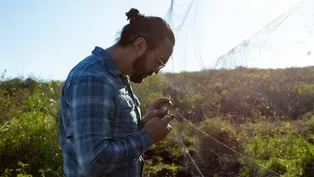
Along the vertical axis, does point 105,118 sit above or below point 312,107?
above

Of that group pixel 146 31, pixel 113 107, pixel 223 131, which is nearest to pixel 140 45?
pixel 146 31

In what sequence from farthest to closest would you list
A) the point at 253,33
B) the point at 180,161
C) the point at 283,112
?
the point at 283,112
the point at 180,161
the point at 253,33

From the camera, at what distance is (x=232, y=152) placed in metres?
4.19

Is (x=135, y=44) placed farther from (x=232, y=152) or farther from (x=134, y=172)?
(x=232, y=152)

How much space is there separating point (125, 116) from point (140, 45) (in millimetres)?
Answer: 272

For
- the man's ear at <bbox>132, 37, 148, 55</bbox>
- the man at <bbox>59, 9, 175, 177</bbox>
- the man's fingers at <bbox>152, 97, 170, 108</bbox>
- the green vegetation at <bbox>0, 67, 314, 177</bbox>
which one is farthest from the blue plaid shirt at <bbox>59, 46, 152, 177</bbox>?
the green vegetation at <bbox>0, 67, 314, 177</bbox>

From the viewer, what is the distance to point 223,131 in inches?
205

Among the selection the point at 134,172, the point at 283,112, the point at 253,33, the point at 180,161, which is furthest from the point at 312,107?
the point at 134,172

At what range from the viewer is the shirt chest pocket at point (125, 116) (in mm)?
1403

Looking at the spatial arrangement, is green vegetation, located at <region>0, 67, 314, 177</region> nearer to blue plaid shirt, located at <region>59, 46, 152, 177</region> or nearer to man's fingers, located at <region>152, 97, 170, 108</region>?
man's fingers, located at <region>152, 97, 170, 108</region>

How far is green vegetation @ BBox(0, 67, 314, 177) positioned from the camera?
383 centimetres

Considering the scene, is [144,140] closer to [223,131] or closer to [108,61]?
[108,61]

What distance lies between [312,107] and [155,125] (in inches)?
189

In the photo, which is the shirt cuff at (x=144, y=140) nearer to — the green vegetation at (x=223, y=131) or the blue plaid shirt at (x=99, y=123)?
the blue plaid shirt at (x=99, y=123)
